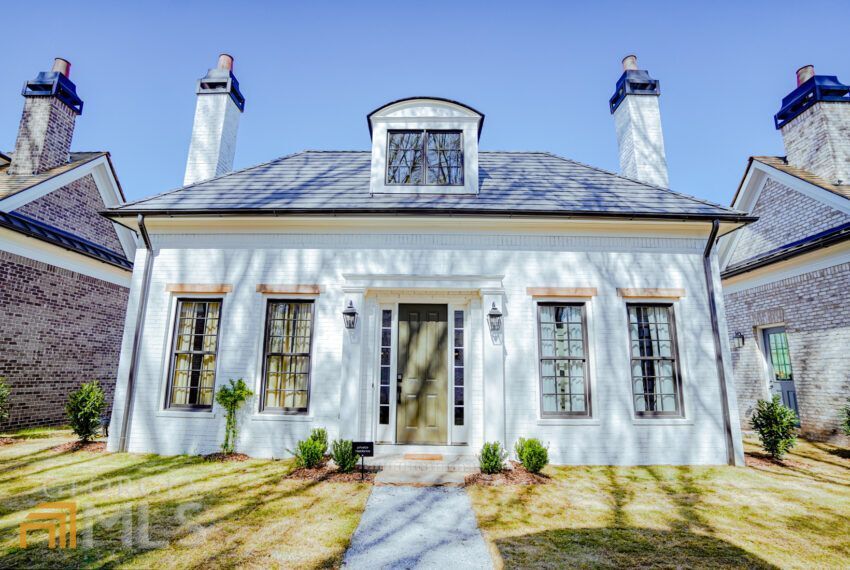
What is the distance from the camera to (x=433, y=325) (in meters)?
7.34

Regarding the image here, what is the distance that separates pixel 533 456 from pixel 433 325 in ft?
8.93

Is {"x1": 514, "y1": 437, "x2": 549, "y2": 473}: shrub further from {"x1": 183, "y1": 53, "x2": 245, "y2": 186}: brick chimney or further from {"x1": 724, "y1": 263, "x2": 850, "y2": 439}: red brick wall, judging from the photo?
{"x1": 183, "y1": 53, "x2": 245, "y2": 186}: brick chimney

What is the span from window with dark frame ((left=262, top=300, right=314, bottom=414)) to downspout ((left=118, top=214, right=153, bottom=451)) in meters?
2.28

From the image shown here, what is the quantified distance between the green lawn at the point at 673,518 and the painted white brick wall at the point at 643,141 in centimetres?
631

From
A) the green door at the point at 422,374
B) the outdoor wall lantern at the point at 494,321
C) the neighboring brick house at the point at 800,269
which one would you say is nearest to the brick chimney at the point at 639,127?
the neighboring brick house at the point at 800,269

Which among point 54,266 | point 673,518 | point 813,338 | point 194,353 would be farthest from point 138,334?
point 813,338

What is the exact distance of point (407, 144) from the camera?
831cm

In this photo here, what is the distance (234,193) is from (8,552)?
241 inches

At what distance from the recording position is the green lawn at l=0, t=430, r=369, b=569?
3.48 metres

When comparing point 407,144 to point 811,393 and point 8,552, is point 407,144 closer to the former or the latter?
point 8,552

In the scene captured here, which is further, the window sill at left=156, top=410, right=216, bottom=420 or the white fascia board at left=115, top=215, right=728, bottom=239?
the white fascia board at left=115, top=215, right=728, bottom=239

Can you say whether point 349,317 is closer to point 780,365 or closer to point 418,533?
point 418,533

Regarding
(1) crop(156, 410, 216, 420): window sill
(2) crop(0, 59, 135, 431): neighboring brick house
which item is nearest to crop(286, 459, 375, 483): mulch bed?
(1) crop(156, 410, 216, 420): window sill

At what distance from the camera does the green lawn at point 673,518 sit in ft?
11.9
